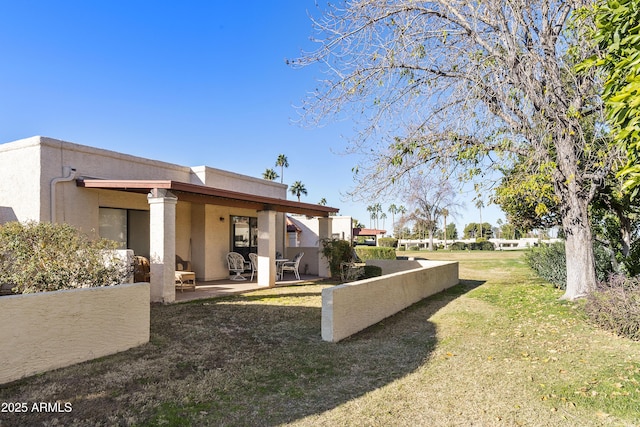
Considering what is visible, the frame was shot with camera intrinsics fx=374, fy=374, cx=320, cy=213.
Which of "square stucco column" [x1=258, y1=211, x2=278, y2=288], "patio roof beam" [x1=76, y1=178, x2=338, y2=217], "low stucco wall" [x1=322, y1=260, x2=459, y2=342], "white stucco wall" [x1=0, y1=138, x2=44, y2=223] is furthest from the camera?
"square stucco column" [x1=258, y1=211, x2=278, y2=288]

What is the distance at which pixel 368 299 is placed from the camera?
736 centimetres

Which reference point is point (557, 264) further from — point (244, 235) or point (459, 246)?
point (459, 246)

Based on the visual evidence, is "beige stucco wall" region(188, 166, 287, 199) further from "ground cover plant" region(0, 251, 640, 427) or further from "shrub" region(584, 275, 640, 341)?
"shrub" region(584, 275, 640, 341)

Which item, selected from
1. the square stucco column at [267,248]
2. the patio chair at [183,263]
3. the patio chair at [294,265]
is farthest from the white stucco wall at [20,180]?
the patio chair at [294,265]

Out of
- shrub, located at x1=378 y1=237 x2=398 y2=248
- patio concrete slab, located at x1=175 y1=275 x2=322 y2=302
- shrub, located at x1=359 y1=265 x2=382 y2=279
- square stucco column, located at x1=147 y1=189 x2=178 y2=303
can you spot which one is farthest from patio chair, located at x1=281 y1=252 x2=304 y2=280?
shrub, located at x1=378 y1=237 x2=398 y2=248

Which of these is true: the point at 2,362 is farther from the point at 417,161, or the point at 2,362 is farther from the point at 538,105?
the point at 538,105

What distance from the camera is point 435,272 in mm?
11969

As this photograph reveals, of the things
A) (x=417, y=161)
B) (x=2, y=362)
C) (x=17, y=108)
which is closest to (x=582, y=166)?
(x=417, y=161)

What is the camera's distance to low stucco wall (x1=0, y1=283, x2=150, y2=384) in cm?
433

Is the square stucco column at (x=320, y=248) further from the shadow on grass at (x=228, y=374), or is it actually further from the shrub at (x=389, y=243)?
the shrub at (x=389, y=243)

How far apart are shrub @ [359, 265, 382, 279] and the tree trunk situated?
7215 millimetres

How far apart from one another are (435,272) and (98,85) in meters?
13.2

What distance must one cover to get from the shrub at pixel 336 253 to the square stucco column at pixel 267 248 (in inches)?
128

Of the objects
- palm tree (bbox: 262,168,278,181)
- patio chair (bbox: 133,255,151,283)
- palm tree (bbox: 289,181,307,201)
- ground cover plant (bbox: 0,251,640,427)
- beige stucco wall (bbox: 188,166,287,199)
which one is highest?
palm tree (bbox: 262,168,278,181)
